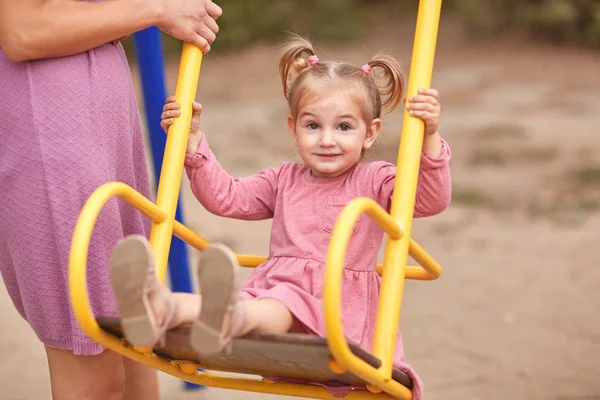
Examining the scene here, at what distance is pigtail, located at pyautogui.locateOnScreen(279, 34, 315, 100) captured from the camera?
2.71 meters

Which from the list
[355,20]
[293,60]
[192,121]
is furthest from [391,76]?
[355,20]

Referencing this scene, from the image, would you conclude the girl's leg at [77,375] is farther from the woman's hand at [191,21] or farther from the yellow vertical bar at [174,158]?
the woman's hand at [191,21]

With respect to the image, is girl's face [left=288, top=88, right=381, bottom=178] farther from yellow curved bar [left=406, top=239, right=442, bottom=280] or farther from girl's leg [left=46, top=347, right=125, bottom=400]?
girl's leg [left=46, top=347, right=125, bottom=400]

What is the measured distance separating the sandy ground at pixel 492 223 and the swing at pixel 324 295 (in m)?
1.00

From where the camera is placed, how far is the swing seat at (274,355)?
1.97 meters

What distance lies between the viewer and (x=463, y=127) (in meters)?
7.38

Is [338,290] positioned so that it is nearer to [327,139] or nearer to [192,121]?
[327,139]

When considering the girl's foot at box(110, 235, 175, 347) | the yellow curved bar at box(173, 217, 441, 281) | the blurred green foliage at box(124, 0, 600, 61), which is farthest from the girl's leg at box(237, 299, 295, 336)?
the blurred green foliage at box(124, 0, 600, 61)

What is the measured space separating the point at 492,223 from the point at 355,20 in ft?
19.1

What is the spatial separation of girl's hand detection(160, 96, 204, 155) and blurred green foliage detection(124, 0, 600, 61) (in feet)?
23.8

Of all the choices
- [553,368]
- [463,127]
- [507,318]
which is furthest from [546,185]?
[553,368]

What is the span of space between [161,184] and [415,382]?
30.7 inches

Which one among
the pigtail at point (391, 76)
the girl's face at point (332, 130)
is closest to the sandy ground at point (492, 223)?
the pigtail at point (391, 76)

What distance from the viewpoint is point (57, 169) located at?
236 cm
